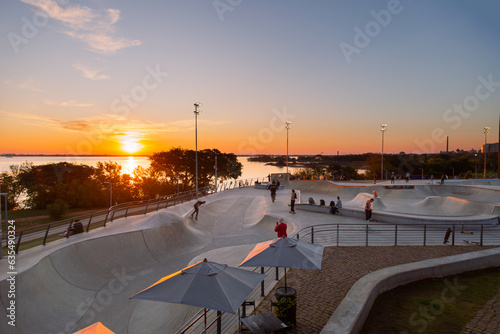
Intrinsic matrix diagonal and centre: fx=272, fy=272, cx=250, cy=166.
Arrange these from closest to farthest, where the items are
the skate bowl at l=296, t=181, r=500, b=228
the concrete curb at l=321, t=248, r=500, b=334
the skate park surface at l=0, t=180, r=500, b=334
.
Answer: the concrete curb at l=321, t=248, r=500, b=334
the skate park surface at l=0, t=180, r=500, b=334
the skate bowl at l=296, t=181, r=500, b=228

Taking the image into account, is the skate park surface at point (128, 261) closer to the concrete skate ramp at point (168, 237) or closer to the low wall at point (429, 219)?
the concrete skate ramp at point (168, 237)

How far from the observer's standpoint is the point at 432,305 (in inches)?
267

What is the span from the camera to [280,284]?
7.70 m

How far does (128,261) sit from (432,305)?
40.4ft

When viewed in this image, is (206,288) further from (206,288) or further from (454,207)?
(454,207)

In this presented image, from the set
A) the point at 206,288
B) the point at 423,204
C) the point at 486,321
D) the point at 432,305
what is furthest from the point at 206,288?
the point at 423,204

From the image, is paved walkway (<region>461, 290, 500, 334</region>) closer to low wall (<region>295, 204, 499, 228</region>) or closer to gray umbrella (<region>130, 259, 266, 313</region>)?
→ gray umbrella (<region>130, 259, 266, 313</region>)

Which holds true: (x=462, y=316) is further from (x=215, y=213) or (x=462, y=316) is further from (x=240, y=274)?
(x=215, y=213)

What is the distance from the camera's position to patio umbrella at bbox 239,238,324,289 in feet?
18.8

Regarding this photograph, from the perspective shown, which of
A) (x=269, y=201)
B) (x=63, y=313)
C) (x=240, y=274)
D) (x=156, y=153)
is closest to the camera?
(x=240, y=274)

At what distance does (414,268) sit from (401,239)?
539 centimetres

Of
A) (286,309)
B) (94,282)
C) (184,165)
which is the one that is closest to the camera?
(286,309)

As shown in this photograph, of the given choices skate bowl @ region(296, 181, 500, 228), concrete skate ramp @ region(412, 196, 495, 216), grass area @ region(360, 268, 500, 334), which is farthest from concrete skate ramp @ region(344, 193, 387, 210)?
grass area @ region(360, 268, 500, 334)

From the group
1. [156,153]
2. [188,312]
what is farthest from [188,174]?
[188,312]
